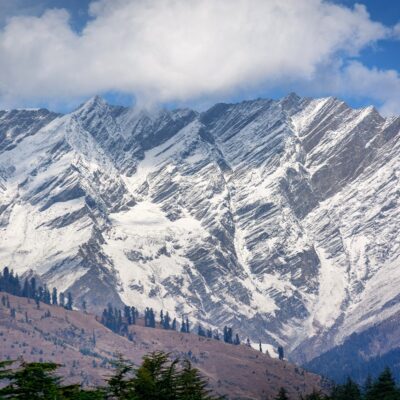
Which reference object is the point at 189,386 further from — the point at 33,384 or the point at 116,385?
the point at 33,384

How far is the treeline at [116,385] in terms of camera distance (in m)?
57.2

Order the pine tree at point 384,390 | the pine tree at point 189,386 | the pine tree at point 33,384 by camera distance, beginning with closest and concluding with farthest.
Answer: the pine tree at point 33,384 → the pine tree at point 189,386 → the pine tree at point 384,390

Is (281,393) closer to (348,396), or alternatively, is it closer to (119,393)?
(348,396)

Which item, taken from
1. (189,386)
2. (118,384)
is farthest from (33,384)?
(189,386)

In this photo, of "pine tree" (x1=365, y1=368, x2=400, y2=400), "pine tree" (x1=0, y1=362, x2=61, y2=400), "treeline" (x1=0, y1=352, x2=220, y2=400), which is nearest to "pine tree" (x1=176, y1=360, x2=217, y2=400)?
"treeline" (x1=0, y1=352, x2=220, y2=400)

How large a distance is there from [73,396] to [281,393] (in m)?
99.9

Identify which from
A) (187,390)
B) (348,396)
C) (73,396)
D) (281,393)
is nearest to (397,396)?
(281,393)

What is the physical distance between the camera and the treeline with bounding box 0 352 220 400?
5725 centimetres

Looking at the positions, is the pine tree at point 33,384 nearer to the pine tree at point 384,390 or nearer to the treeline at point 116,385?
the treeline at point 116,385

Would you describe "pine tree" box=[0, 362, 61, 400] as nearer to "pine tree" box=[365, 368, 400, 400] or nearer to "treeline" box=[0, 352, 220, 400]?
"treeline" box=[0, 352, 220, 400]

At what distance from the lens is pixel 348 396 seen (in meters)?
172

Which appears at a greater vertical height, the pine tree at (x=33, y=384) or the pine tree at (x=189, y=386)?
the pine tree at (x=189, y=386)

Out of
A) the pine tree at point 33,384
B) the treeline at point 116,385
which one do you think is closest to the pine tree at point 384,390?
the treeline at point 116,385

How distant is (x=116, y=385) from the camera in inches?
2665
